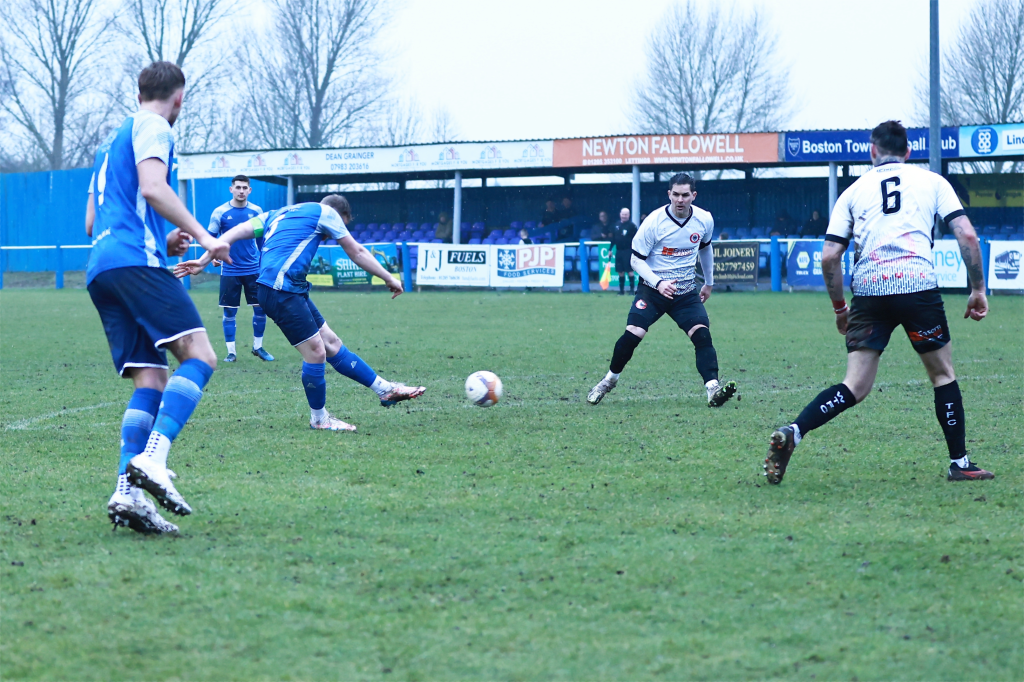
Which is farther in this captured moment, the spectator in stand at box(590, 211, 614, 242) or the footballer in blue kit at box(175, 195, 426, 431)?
the spectator in stand at box(590, 211, 614, 242)

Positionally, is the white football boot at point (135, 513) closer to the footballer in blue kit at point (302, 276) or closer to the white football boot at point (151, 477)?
the white football boot at point (151, 477)

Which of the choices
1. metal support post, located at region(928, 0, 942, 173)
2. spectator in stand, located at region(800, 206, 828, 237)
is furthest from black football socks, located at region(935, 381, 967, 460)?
spectator in stand, located at region(800, 206, 828, 237)

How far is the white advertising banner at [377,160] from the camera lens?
30.6m

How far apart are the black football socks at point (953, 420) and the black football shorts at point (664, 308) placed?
327 cm

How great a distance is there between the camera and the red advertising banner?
1123 inches

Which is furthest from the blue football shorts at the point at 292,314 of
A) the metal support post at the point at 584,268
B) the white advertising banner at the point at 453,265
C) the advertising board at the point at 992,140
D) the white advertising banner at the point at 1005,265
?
the advertising board at the point at 992,140

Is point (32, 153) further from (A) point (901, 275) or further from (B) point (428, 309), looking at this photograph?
(A) point (901, 275)

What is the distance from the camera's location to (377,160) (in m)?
32.0

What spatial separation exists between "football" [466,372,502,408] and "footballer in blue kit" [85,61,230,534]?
124 inches

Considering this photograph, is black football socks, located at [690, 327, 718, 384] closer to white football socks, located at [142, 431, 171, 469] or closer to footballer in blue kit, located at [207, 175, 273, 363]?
white football socks, located at [142, 431, 171, 469]

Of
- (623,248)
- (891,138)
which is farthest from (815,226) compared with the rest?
(891,138)

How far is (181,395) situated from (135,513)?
0.52 metres

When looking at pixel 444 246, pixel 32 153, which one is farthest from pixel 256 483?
pixel 32 153

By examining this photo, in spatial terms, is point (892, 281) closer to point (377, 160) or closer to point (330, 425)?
point (330, 425)
